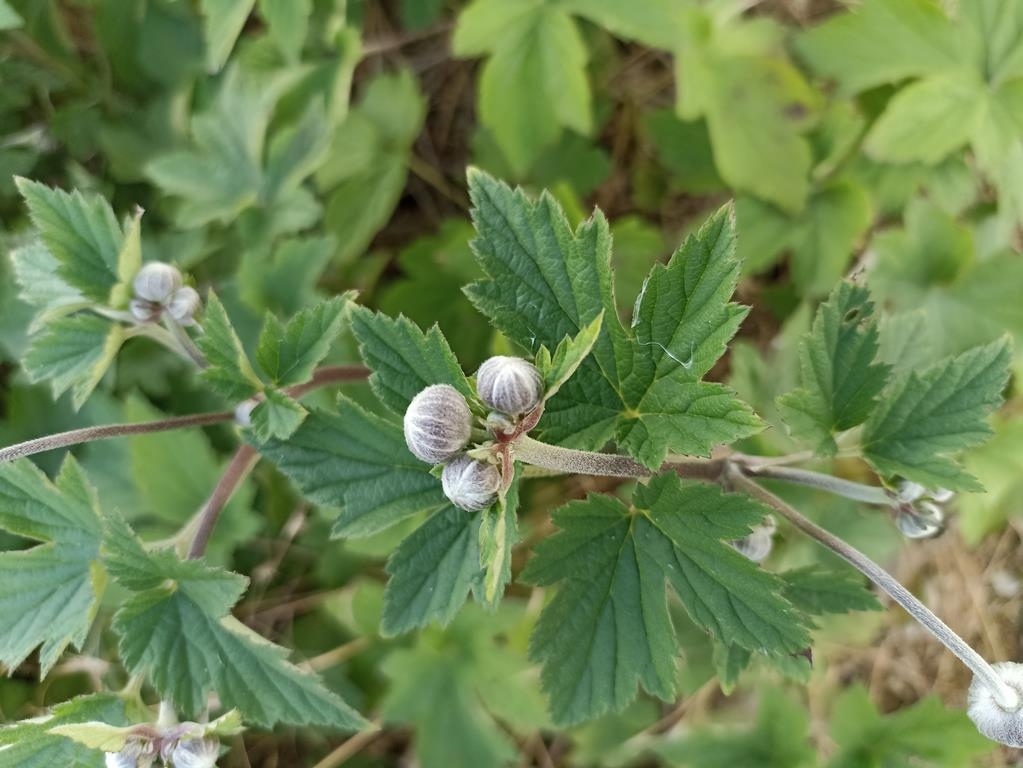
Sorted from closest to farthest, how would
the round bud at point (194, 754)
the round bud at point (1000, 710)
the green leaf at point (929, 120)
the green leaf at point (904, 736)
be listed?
the round bud at point (1000, 710), the round bud at point (194, 754), the green leaf at point (904, 736), the green leaf at point (929, 120)

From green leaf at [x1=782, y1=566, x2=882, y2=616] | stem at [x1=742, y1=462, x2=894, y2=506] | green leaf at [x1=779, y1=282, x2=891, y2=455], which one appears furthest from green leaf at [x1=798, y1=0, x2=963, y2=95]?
green leaf at [x1=782, y1=566, x2=882, y2=616]

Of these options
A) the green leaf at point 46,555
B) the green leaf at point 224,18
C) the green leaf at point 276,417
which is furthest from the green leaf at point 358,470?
the green leaf at point 224,18

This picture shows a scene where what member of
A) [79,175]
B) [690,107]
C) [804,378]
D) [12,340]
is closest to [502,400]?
[804,378]

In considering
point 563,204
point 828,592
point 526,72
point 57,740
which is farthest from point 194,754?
point 526,72

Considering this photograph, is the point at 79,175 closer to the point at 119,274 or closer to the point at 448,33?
the point at 119,274

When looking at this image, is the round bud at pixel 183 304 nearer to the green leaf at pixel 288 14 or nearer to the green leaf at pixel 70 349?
the green leaf at pixel 70 349

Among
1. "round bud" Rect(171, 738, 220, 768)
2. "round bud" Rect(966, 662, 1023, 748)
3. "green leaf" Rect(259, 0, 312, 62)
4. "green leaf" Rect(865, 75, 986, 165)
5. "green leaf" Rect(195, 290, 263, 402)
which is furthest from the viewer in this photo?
"green leaf" Rect(865, 75, 986, 165)

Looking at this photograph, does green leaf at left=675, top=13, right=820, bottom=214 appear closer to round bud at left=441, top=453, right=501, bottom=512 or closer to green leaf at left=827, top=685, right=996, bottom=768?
green leaf at left=827, top=685, right=996, bottom=768

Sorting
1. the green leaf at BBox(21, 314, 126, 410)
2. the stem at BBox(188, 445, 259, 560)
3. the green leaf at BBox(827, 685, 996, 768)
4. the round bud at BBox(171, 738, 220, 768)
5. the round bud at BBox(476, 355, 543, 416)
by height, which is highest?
the round bud at BBox(476, 355, 543, 416)
